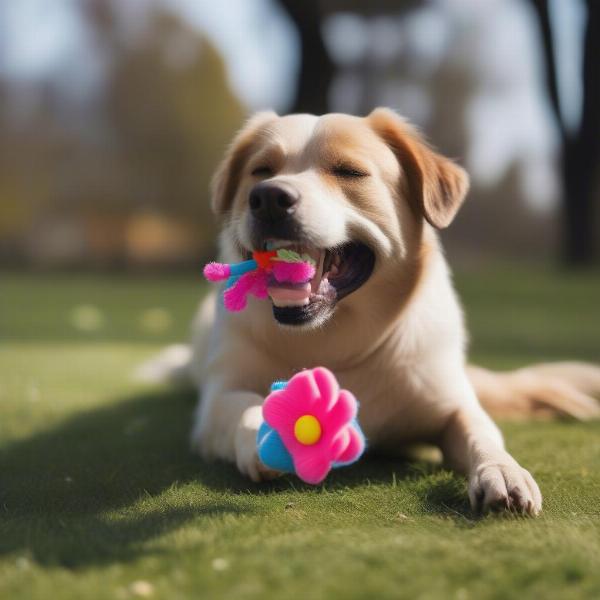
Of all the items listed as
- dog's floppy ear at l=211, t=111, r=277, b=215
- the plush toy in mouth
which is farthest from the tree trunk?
the plush toy in mouth

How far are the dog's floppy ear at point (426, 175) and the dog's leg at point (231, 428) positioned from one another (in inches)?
40.7

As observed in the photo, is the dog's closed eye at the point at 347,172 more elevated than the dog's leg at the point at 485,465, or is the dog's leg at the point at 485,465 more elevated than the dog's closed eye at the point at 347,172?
the dog's closed eye at the point at 347,172

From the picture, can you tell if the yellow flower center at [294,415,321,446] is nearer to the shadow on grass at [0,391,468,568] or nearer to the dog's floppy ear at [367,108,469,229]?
the shadow on grass at [0,391,468,568]

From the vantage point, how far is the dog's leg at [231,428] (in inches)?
104

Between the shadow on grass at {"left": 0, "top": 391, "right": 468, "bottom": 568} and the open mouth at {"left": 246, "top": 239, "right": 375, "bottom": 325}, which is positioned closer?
the shadow on grass at {"left": 0, "top": 391, "right": 468, "bottom": 568}

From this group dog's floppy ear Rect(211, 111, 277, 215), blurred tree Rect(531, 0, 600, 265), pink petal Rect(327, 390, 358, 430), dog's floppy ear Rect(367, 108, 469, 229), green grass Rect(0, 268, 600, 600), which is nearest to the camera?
green grass Rect(0, 268, 600, 600)

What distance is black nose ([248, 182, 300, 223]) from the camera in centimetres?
269

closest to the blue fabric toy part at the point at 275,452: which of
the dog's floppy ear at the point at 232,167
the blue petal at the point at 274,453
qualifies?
the blue petal at the point at 274,453

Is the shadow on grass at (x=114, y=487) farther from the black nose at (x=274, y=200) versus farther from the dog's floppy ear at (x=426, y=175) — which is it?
the dog's floppy ear at (x=426, y=175)

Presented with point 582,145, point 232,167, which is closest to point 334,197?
point 232,167

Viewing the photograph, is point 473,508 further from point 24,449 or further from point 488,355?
point 488,355

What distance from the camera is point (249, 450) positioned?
263 cm

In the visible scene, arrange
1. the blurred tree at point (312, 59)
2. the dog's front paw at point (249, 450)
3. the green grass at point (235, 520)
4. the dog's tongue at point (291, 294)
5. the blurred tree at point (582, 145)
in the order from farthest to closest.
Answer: the blurred tree at point (582, 145) < the blurred tree at point (312, 59) < the dog's tongue at point (291, 294) < the dog's front paw at point (249, 450) < the green grass at point (235, 520)

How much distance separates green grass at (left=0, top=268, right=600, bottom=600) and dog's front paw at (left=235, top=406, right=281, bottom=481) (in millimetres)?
47
